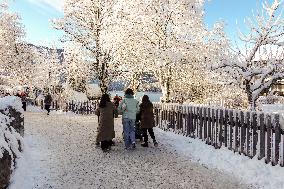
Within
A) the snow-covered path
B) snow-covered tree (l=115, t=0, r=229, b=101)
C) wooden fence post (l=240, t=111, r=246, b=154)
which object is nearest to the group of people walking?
the snow-covered path

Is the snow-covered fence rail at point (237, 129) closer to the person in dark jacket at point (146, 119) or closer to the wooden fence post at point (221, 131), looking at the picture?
the wooden fence post at point (221, 131)

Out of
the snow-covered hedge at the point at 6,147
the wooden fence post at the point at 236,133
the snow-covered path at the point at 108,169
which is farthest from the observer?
the wooden fence post at the point at 236,133

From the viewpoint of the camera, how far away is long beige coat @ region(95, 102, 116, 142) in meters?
12.4

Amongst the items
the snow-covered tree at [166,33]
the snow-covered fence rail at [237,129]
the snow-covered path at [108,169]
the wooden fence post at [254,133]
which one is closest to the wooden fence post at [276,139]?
the snow-covered fence rail at [237,129]

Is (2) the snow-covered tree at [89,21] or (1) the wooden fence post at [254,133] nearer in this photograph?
(1) the wooden fence post at [254,133]

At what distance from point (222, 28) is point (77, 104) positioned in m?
13.5

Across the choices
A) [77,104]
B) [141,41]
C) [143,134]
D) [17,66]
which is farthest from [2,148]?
[17,66]

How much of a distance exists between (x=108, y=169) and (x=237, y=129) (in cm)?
372

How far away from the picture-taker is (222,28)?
26375 mm

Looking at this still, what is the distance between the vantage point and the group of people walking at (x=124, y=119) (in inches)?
490

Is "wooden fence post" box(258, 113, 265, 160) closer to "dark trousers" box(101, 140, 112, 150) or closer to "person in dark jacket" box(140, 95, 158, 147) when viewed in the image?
"person in dark jacket" box(140, 95, 158, 147)

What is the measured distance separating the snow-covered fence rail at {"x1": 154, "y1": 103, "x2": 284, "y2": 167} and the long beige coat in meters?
2.88

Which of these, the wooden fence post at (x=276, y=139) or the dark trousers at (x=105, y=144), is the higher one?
the wooden fence post at (x=276, y=139)

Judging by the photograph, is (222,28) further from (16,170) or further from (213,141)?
(16,170)
